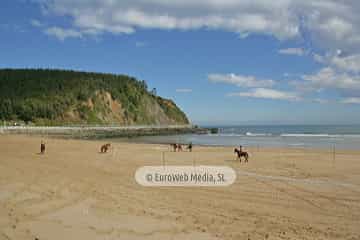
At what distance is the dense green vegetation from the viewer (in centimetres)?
9050

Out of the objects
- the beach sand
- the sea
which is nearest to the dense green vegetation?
the sea

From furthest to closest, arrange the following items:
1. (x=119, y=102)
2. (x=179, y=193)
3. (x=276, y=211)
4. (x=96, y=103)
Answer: (x=119, y=102) → (x=96, y=103) → (x=179, y=193) → (x=276, y=211)

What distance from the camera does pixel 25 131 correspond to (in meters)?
62.1

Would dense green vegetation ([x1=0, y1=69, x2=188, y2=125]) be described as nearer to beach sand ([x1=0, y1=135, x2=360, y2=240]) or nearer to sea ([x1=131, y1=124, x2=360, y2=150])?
sea ([x1=131, y1=124, x2=360, y2=150])

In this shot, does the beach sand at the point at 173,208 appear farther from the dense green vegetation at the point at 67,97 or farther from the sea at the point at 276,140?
the dense green vegetation at the point at 67,97

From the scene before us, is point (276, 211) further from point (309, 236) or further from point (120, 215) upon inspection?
point (120, 215)

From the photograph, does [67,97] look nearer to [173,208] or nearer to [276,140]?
[276,140]

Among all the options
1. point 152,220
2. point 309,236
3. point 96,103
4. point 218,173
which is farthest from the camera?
point 96,103

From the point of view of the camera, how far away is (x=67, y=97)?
100750mm

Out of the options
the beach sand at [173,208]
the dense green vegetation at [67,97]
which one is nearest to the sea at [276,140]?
the beach sand at [173,208]

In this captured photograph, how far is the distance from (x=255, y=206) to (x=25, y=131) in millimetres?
59840

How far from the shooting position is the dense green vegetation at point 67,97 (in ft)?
297

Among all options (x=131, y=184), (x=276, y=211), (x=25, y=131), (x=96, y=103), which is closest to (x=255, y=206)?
(x=276, y=211)

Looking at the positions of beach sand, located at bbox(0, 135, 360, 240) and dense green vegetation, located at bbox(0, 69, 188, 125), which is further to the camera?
dense green vegetation, located at bbox(0, 69, 188, 125)
